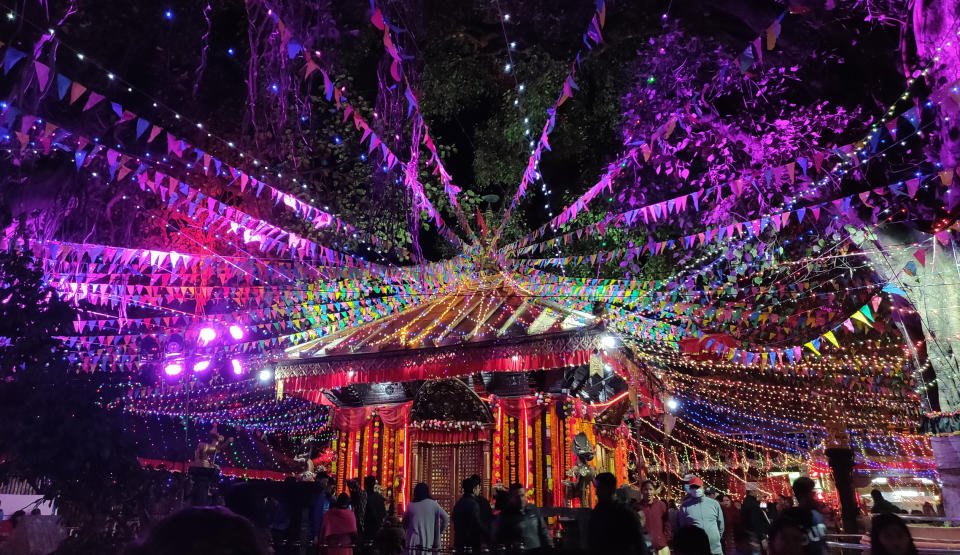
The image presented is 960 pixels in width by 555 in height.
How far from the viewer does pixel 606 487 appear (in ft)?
15.2

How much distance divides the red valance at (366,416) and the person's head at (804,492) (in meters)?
8.23

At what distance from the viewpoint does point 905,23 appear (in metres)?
8.65

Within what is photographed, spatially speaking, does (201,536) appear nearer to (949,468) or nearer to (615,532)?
(615,532)

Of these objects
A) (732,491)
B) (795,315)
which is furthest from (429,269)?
(732,491)

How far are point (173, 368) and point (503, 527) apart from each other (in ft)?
26.5

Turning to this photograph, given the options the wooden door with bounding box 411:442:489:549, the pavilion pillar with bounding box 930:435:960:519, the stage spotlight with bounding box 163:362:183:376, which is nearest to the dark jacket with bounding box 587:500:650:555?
the pavilion pillar with bounding box 930:435:960:519

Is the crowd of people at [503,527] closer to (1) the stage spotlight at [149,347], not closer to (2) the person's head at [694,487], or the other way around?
(2) the person's head at [694,487]

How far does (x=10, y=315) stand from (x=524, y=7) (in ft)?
36.5

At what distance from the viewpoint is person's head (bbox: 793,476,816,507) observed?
215 inches

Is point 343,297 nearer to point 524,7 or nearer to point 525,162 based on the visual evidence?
point 525,162

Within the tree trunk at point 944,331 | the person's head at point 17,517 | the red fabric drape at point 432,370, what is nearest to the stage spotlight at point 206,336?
the red fabric drape at point 432,370

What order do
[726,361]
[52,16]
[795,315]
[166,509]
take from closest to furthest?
[166,509]
[52,16]
[795,315]
[726,361]

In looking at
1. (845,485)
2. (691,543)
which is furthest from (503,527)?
(845,485)

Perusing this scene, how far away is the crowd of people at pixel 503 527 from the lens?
1.54 m
